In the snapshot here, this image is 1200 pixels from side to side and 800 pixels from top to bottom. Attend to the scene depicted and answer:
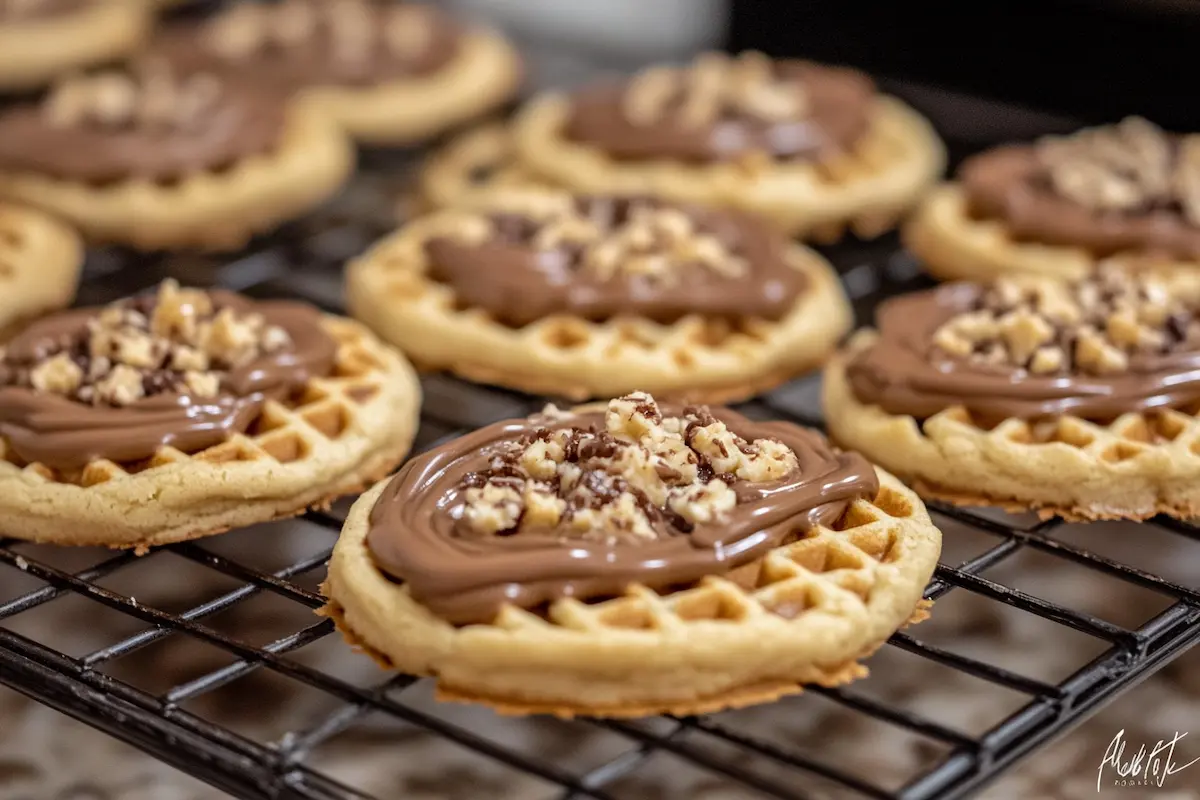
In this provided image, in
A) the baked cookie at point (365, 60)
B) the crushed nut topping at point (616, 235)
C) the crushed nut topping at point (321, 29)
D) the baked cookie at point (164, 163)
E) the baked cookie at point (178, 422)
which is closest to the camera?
the baked cookie at point (178, 422)

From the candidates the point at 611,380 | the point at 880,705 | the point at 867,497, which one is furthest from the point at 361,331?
the point at 880,705

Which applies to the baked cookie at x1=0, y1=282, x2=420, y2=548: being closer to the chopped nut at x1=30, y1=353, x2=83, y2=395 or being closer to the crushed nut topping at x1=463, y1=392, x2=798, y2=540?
the chopped nut at x1=30, y1=353, x2=83, y2=395

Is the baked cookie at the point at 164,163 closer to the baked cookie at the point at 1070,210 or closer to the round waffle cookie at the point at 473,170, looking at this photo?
the round waffle cookie at the point at 473,170

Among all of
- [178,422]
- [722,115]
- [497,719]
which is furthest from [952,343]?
[178,422]

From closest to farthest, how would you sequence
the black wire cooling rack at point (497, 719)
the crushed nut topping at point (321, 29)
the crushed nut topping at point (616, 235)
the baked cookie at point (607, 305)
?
the black wire cooling rack at point (497, 719) < the baked cookie at point (607, 305) < the crushed nut topping at point (616, 235) < the crushed nut topping at point (321, 29)

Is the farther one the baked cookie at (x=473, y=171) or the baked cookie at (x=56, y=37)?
the baked cookie at (x=56, y=37)
